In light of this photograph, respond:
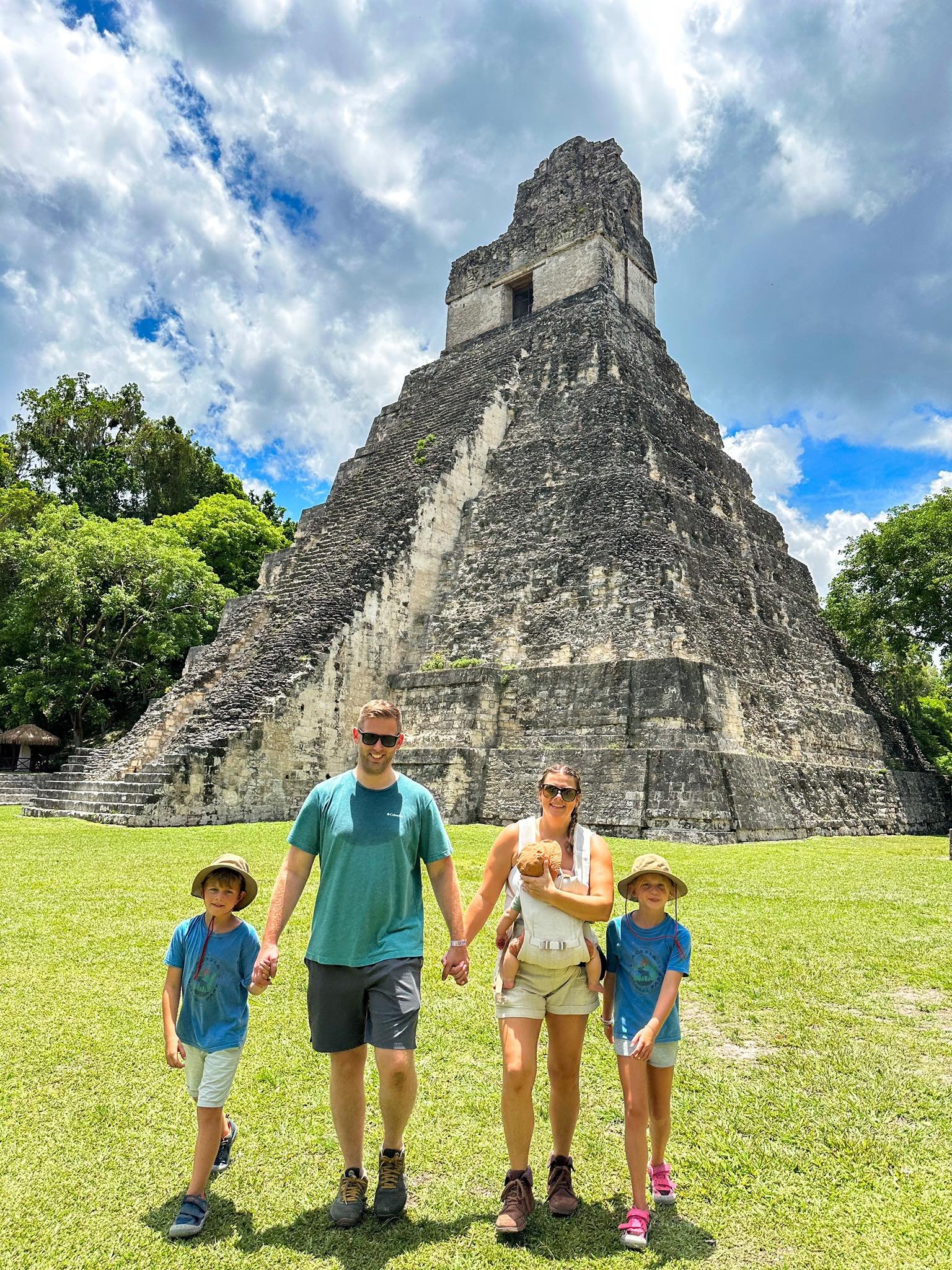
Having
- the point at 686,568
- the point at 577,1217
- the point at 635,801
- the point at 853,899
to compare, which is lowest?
the point at 577,1217

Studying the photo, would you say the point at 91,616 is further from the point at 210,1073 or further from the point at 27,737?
the point at 210,1073

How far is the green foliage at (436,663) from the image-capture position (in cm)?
1502

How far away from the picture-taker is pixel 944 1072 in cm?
367

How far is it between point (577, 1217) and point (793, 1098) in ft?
4.28

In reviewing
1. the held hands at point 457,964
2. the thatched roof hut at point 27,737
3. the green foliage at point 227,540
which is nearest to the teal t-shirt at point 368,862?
the held hands at point 457,964

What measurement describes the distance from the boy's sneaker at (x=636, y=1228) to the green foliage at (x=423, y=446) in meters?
16.8

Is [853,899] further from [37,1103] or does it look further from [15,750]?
[15,750]

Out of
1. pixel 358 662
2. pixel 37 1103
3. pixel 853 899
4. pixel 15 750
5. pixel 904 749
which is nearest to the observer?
pixel 37 1103

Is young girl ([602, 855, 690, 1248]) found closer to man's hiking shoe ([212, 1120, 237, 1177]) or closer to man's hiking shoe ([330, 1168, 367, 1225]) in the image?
man's hiking shoe ([330, 1168, 367, 1225])

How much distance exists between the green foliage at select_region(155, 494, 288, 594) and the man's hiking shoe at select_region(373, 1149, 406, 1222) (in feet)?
99.9

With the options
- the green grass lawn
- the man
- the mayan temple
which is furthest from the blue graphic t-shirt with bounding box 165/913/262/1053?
the mayan temple

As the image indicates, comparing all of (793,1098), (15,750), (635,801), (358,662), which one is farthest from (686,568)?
(15,750)

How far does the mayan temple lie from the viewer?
12484 mm

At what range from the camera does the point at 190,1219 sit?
8.24 feet
